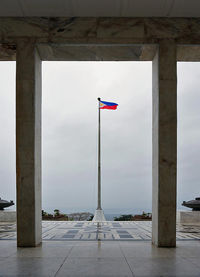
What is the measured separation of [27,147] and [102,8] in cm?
483

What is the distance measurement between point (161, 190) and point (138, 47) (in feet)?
15.4

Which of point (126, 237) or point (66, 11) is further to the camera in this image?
point (126, 237)

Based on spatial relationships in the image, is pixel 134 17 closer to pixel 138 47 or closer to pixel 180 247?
pixel 138 47

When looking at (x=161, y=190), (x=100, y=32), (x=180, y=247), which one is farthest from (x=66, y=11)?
(x=180, y=247)

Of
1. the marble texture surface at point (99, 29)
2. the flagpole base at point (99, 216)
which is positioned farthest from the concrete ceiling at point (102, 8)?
the flagpole base at point (99, 216)

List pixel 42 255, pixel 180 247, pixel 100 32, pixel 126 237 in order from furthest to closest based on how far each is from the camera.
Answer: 1. pixel 126 237
2. pixel 100 32
3. pixel 180 247
4. pixel 42 255

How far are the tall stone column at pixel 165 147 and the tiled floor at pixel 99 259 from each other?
67cm

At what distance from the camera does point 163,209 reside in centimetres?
939

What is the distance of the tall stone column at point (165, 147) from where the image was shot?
938 centimetres

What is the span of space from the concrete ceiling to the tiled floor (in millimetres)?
7052

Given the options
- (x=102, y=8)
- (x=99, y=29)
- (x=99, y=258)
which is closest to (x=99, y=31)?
(x=99, y=29)

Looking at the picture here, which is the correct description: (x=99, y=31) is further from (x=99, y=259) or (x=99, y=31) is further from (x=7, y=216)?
(x=7, y=216)

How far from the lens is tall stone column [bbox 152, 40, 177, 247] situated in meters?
9.38

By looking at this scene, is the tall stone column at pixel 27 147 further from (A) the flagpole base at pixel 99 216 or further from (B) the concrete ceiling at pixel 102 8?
(A) the flagpole base at pixel 99 216
